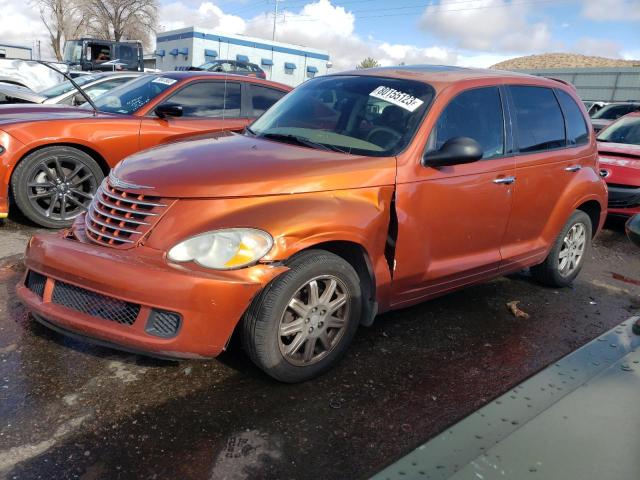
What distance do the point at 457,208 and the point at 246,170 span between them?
1.39m

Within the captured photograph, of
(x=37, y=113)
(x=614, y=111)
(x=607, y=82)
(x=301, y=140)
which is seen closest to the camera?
(x=301, y=140)

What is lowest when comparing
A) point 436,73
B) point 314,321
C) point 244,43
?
point 314,321

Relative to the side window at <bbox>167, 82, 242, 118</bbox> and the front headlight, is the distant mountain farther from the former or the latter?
the front headlight

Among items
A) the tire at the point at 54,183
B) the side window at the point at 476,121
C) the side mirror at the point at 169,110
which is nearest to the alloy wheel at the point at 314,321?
the side window at the point at 476,121

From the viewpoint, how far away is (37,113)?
5418 millimetres

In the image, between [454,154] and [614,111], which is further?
[614,111]

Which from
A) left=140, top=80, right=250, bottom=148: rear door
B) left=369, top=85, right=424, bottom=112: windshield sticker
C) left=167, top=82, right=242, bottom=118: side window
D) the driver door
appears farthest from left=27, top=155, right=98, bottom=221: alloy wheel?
the driver door

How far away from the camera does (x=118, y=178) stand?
299 cm

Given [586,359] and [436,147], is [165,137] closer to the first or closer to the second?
[436,147]

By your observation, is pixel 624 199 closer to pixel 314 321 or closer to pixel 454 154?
pixel 454 154

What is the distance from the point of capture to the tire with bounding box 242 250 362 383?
104 inches

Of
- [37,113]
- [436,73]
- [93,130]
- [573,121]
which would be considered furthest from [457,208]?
[37,113]

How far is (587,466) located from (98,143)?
17.3ft

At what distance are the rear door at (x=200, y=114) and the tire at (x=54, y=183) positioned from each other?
63 cm
